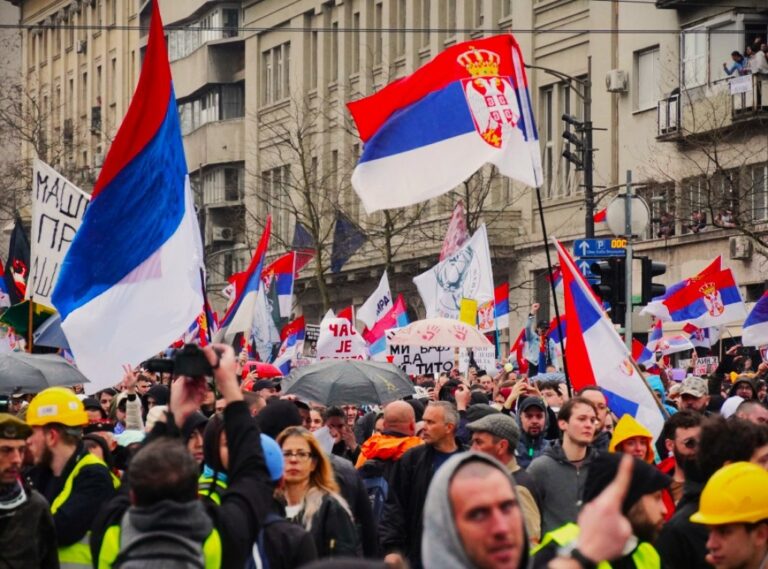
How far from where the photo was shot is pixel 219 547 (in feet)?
20.3

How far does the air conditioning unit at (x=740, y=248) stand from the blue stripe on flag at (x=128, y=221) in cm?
2602

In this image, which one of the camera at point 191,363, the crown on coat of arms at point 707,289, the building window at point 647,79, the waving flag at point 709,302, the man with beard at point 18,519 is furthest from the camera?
the building window at point 647,79

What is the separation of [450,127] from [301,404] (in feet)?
10.9

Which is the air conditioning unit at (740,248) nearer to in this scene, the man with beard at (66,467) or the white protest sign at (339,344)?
the white protest sign at (339,344)

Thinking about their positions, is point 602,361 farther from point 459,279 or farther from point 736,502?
point 459,279

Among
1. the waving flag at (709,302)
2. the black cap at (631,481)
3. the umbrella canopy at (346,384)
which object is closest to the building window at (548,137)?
the waving flag at (709,302)

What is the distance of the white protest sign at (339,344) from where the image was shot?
21.0 metres

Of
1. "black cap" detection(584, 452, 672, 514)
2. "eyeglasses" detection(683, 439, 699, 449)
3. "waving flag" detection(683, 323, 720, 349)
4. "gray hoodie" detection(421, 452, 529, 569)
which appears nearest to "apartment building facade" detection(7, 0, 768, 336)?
"waving flag" detection(683, 323, 720, 349)

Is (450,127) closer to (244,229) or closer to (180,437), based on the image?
(180,437)

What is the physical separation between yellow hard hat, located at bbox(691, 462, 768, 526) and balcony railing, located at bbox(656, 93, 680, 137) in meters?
32.9

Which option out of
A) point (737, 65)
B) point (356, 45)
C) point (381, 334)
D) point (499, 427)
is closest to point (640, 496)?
point (499, 427)

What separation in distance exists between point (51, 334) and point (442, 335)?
15.0ft

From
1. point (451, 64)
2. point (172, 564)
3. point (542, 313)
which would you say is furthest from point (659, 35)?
point (172, 564)

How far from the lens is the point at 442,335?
2117 cm
